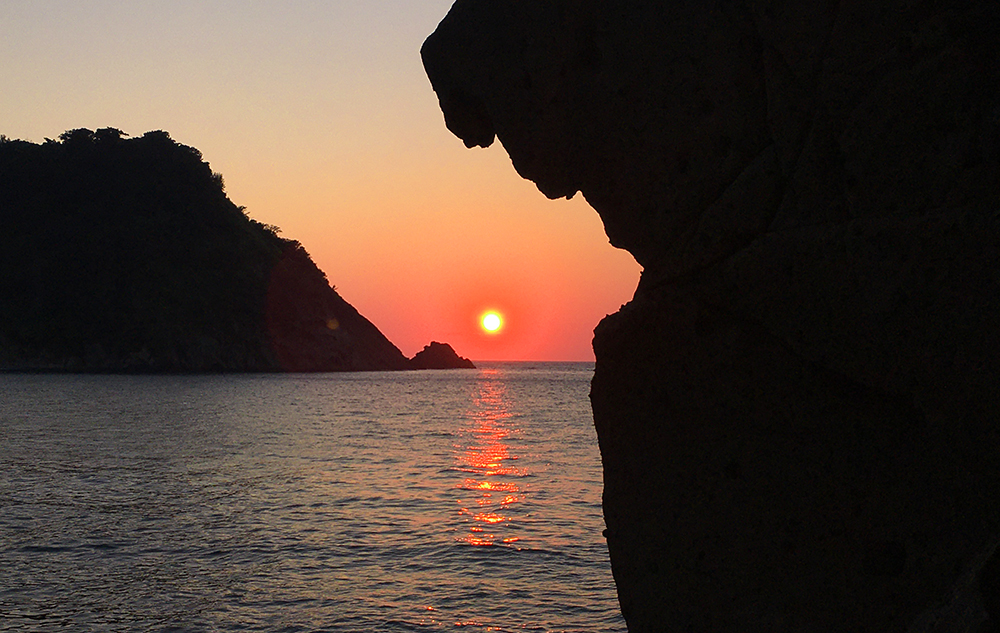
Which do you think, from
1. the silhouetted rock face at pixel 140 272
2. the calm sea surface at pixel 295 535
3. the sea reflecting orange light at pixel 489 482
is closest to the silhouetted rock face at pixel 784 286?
the calm sea surface at pixel 295 535

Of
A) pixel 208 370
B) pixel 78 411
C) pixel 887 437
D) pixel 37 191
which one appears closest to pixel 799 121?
pixel 887 437

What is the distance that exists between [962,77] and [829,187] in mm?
766

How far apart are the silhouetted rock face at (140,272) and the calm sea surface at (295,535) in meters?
79.7

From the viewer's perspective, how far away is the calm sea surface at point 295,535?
33.7 ft

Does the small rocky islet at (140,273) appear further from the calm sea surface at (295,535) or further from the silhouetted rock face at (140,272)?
the calm sea surface at (295,535)

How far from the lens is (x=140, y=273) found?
370 feet

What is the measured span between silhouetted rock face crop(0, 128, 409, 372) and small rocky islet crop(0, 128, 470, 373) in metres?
0.16

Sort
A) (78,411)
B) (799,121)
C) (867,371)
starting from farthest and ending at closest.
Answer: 1. (78,411)
2. (799,121)
3. (867,371)

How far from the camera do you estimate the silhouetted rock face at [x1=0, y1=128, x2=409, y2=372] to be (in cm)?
10475

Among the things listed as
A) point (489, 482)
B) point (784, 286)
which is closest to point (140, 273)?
point (489, 482)

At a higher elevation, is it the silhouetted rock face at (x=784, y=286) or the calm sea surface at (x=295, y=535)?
the silhouetted rock face at (x=784, y=286)

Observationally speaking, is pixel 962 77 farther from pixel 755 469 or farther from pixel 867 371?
pixel 755 469

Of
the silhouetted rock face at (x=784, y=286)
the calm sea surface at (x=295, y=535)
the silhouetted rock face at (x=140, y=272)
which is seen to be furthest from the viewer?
the silhouetted rock face at (x=140, y=272)

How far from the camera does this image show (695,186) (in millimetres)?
4750
